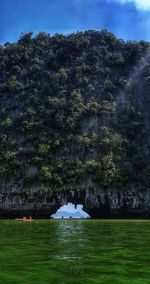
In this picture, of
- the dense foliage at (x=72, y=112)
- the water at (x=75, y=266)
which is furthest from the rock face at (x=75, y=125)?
the water at (x=75, y=266)

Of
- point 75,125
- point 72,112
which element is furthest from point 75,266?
point 72,112

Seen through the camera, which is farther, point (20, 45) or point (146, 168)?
point (20, 45)

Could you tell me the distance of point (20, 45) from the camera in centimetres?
10312

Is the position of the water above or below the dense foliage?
below

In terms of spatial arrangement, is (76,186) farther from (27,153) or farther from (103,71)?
(103,71)

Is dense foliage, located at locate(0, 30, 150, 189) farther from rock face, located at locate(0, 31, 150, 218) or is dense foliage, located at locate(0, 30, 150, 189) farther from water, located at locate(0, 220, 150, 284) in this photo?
water, located at locate(0, 220, 150, 284)

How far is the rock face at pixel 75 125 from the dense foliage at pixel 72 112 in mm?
161

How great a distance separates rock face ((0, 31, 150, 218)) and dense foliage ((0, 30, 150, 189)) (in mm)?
161

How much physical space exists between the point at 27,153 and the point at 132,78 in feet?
96.5

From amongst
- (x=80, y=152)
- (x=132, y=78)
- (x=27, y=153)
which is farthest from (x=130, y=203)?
(x=132, y=78)

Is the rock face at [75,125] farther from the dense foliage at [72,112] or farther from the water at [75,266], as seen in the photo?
the water at [75,266]

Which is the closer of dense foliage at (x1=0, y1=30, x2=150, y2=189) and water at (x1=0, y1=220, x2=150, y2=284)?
water at (x1=0, y1=220, x2=150, y2=284)

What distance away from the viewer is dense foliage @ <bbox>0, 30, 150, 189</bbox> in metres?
73.6

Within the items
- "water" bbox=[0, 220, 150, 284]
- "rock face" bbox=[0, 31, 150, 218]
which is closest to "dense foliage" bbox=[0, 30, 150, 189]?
"rock face" bbox=[0, 31, 150, 218]
